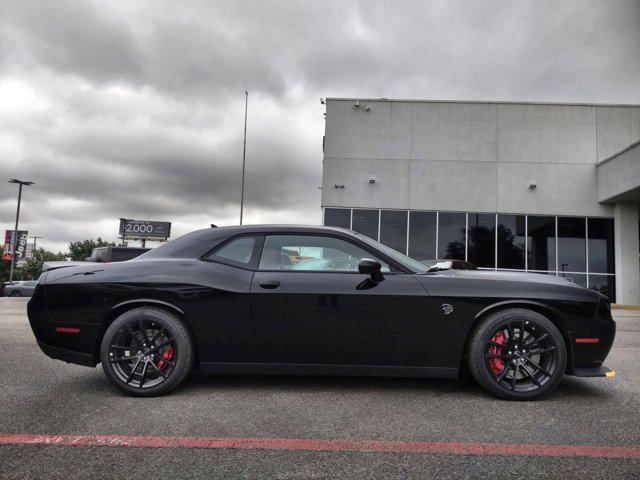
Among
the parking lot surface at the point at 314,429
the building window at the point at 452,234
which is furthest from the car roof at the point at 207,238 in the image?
the building window at the point at 452,234

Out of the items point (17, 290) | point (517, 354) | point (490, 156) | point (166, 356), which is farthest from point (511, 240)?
point (17, 290)

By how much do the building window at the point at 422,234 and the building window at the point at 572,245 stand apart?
5196mm

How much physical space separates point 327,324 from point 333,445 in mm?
994

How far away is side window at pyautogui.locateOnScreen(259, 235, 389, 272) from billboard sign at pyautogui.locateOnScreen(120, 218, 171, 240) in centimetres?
Result: 5911

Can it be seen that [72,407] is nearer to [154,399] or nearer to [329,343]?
[154,399]

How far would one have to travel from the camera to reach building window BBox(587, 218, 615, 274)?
58.9 feet

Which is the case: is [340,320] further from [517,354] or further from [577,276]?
[577,276]

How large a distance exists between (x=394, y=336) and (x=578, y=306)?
4.57 feet

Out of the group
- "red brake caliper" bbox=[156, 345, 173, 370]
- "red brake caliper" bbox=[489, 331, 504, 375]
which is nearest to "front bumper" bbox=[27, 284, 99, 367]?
"red brake caliper" bbox=[156, 345, 173, 370]

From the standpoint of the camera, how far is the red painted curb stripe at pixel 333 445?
2271 millimetres

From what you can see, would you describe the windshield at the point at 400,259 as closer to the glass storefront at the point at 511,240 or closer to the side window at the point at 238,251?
the side window at the point at 238,251

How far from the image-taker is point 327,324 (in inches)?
126

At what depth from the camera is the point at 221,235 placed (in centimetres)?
357

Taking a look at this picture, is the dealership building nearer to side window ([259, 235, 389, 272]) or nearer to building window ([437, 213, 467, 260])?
building window ([437, 213, 467, 260])
